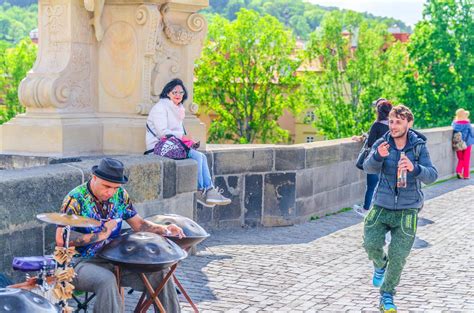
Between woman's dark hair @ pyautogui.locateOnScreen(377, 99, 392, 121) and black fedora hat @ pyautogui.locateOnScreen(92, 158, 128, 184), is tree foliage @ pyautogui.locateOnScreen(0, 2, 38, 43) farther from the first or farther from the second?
black fedora hat @ pyautogui.locateOnScreen(92, 158, 128, 184)

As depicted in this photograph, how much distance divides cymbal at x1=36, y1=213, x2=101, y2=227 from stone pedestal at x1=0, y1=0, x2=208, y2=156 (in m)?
3.73

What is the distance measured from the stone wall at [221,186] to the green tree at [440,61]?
31.5 metres

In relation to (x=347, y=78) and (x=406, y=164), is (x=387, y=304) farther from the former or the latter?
(x=347, y=78)

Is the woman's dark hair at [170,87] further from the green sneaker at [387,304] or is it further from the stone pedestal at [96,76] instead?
the green sneaker at [387,304]

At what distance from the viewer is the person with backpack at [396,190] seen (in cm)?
702

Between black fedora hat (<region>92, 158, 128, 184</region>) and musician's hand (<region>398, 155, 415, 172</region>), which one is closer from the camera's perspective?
black fedora hat (<region>92, 158, 128, 184</region>)

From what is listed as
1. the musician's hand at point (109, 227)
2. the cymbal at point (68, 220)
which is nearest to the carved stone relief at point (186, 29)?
the musician's hand at point (109, 227)

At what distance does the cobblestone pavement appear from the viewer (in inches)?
287

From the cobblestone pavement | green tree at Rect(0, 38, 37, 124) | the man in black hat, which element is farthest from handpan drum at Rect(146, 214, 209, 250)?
green tree at Rect(0, 38, 37, 124)

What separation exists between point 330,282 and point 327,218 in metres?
4.28

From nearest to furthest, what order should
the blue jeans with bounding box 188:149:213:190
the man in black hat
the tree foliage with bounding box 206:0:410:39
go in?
the man in black hat, the blue jeans with bounding box 188:149:213:190, the tree foliage with bounding box 206:0:410:39

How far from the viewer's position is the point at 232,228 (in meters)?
11.0

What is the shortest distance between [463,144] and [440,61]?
3152cm

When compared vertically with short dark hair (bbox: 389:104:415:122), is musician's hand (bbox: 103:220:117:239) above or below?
below
